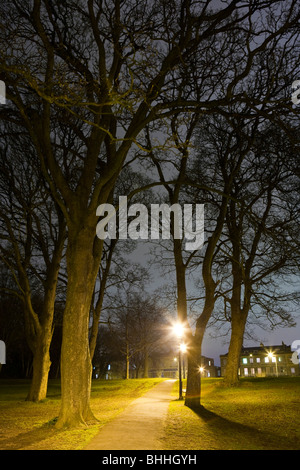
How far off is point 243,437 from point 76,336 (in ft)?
13.4

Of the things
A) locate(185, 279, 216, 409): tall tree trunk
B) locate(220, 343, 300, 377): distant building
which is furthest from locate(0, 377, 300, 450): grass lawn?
locate(220, 343, 300, 377): distant building

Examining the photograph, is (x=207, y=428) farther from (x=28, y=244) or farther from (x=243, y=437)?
(x=28, y=244)

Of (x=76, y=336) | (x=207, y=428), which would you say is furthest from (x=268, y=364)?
(x=76, y=336)

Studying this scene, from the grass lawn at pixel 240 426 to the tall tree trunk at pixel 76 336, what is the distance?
6.79 ft

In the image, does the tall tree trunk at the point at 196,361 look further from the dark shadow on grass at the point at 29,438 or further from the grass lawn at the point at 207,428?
the dark shadow on grass at the point at 29,438

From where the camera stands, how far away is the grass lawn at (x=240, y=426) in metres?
7.02

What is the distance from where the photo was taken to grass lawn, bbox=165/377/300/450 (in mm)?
7020

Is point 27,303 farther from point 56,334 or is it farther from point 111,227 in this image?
point 56,334

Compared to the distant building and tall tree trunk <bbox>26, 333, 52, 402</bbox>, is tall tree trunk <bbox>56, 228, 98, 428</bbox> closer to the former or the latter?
tall tree trunk <bbox>26, 333, 52, 402</bbox>

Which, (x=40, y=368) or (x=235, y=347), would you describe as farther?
(x=235, y=347)

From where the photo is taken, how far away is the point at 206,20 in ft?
30.3

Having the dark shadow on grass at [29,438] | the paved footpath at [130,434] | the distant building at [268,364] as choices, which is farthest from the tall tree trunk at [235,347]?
the distant building at [268,364]

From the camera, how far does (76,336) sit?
842 cm
